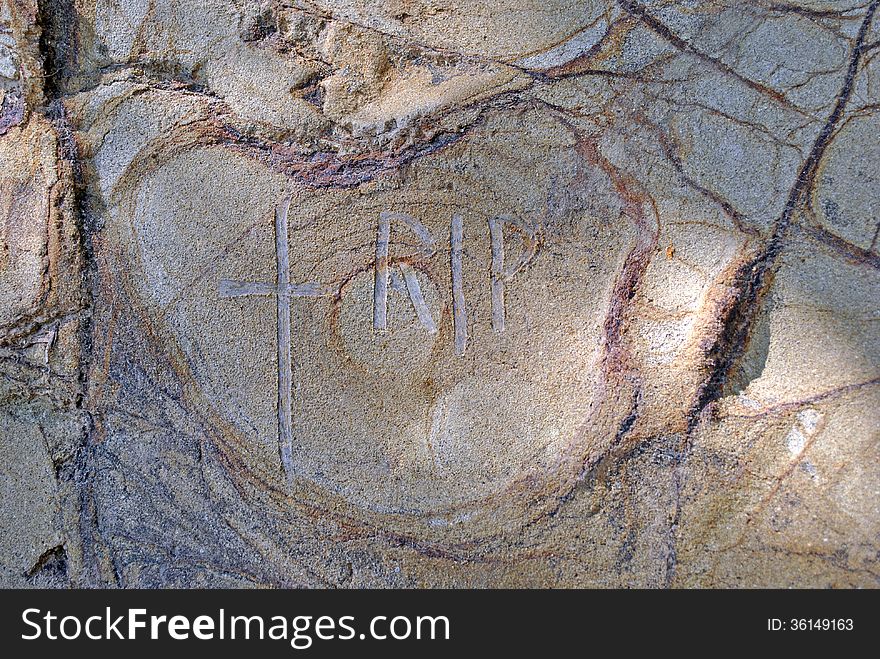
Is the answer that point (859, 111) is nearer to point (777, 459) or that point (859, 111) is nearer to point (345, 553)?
point (777, 459)

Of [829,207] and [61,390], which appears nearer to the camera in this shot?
[829,207]

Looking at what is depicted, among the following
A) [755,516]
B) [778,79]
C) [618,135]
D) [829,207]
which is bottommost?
[755,516]

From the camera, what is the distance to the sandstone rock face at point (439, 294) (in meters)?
1.95

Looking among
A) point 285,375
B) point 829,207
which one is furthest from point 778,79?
point 285,375

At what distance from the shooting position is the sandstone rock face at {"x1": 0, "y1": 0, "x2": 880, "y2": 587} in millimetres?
1950

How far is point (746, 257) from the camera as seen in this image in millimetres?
1978

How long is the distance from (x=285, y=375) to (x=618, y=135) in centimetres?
134

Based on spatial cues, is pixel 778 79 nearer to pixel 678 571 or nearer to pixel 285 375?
pixel 678 571

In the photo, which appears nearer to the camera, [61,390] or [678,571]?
[678,571]

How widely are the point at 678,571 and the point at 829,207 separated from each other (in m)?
1.23

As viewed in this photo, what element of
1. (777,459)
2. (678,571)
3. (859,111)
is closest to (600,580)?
(678,571)

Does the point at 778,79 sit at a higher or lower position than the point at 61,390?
higher

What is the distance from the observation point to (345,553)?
2012 mm

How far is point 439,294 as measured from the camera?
6.68ft
